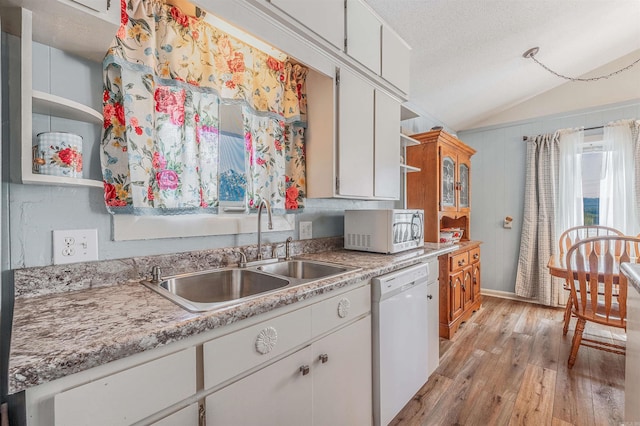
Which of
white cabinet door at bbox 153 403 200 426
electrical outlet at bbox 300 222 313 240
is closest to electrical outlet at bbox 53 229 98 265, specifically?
white cabinet door at bbox 153 403 200 426

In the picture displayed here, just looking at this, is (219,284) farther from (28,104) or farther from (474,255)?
(474,255)

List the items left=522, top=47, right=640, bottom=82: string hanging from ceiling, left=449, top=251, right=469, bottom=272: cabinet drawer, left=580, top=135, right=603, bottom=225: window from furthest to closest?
1. left=580, top=135, right=603, bottom=225: window
2. left=522, top=47, right=640, bottom=82: string hanging from ceiling
3. left=449, top=251, right=469, bottom=272: cabinet drawer

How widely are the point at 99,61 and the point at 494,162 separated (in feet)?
14.4

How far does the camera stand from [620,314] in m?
2.01

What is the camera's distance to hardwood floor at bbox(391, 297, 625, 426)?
5.60 feet

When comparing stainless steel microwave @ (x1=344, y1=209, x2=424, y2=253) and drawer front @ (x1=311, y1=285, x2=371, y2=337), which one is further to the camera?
stainless steel microwave @ (x1=344, y1=209, x2=424, y2=253)

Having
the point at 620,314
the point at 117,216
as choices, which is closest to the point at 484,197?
the point at 620,314

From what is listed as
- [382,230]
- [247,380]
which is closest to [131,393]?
[247,380]

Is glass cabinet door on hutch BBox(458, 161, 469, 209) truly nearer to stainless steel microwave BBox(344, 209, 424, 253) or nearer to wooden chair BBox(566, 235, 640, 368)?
wooden chair BBox(566, 235, 640, 368)

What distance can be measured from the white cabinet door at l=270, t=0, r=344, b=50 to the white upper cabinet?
1.52 ft

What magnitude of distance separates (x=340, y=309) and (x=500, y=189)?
3.72 m

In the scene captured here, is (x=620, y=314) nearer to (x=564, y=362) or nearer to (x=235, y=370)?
(x=564, y=362)

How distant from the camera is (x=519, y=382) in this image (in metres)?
2.04

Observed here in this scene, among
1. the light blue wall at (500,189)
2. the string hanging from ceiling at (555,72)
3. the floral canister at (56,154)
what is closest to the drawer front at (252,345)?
the floral canister at (56,154)
